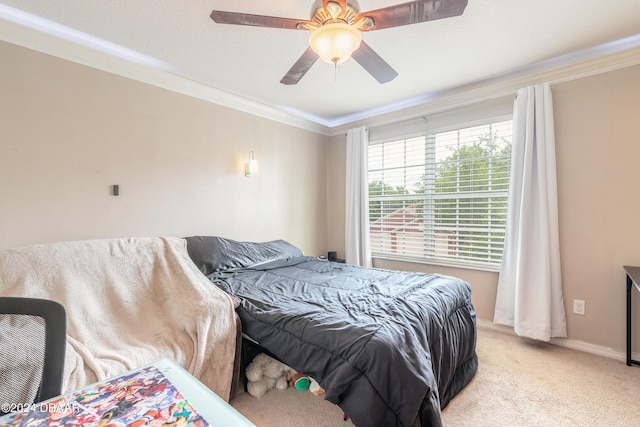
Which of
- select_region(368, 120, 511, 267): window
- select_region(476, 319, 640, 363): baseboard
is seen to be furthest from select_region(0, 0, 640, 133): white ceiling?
select_region(476, 319, 640, 363): baseboard

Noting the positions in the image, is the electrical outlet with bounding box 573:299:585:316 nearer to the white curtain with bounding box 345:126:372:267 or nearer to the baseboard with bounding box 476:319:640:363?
the baseboard with bounding box 476:319:640:363

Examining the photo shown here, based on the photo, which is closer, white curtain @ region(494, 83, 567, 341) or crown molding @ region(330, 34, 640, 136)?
crown molding @ region(330, 34, 640, 136)

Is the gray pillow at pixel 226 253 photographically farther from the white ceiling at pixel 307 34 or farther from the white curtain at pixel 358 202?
the white ceiling at pixel 307 34

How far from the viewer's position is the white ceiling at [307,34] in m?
1.81

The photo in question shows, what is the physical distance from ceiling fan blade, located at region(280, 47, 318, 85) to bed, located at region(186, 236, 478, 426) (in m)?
1.51

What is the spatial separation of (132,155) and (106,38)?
0.86 m

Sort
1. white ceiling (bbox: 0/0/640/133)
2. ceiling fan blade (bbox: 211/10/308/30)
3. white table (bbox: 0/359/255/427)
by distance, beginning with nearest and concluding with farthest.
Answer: white table (bbox: 0/359/255/427), ceiling fan blade (bbox: 211/10/308/30), white ceiling (bbox: 0/0/640/133)

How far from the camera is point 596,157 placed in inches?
94.9

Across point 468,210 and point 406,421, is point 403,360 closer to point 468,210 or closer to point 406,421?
point 406,421

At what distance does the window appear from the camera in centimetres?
294

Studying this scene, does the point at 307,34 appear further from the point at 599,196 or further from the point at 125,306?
the point at 599,196

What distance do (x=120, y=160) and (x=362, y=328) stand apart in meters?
2.30

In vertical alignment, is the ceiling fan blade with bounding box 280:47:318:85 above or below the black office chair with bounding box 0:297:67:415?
above

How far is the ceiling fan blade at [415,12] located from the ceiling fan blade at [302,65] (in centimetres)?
38
